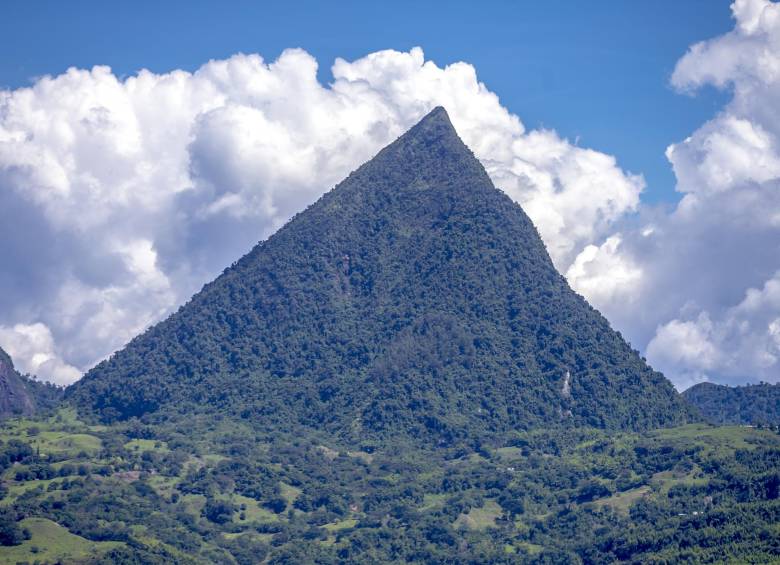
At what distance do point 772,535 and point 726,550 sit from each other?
6481 mm

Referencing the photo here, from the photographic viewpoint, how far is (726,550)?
198 metres

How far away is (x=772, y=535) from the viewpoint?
19712 cm
